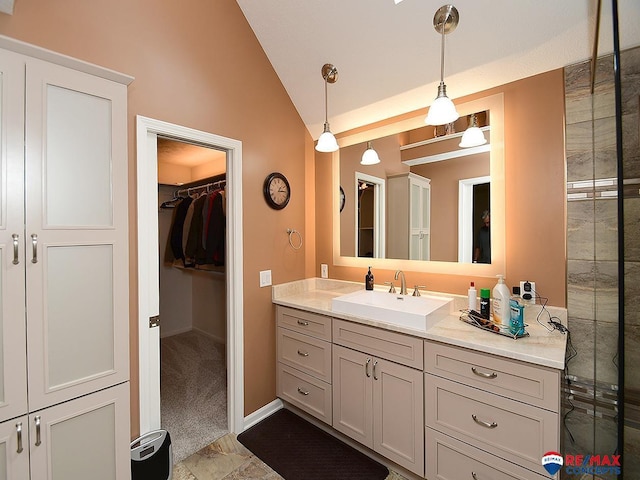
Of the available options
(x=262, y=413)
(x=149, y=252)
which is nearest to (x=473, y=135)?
(x=149, y=252)

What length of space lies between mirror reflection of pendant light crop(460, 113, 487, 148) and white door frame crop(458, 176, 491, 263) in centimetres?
23

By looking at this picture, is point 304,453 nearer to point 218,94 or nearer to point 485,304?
point 485,304

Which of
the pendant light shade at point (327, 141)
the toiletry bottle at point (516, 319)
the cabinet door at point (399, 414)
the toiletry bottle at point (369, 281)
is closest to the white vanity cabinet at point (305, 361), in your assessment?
the cabinet door at point (399, 414)

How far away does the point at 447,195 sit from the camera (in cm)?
209

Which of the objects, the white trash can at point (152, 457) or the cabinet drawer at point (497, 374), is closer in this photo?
the cabinet drawer at point (497, 374)

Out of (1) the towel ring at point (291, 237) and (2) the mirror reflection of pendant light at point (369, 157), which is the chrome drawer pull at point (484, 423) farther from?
(2) the mirror reflection of pendant light at point (369, 157)

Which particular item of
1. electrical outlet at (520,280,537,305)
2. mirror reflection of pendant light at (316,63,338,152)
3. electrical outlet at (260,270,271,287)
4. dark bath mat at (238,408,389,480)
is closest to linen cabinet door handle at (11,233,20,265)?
electrical outlet at (260,270,271,287)

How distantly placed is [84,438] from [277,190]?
1.82 m

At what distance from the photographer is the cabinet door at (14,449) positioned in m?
1.11

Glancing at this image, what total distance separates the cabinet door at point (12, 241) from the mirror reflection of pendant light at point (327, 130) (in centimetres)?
147

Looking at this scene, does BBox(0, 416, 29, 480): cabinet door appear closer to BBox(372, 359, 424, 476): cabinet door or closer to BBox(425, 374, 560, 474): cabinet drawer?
BBox(372, 359, 424, 476): cabinet door

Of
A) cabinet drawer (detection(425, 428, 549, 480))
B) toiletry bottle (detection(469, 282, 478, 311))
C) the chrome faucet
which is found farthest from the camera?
the chrome faucet

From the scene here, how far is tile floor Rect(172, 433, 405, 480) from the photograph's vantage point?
178cm

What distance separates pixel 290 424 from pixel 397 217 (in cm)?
179
